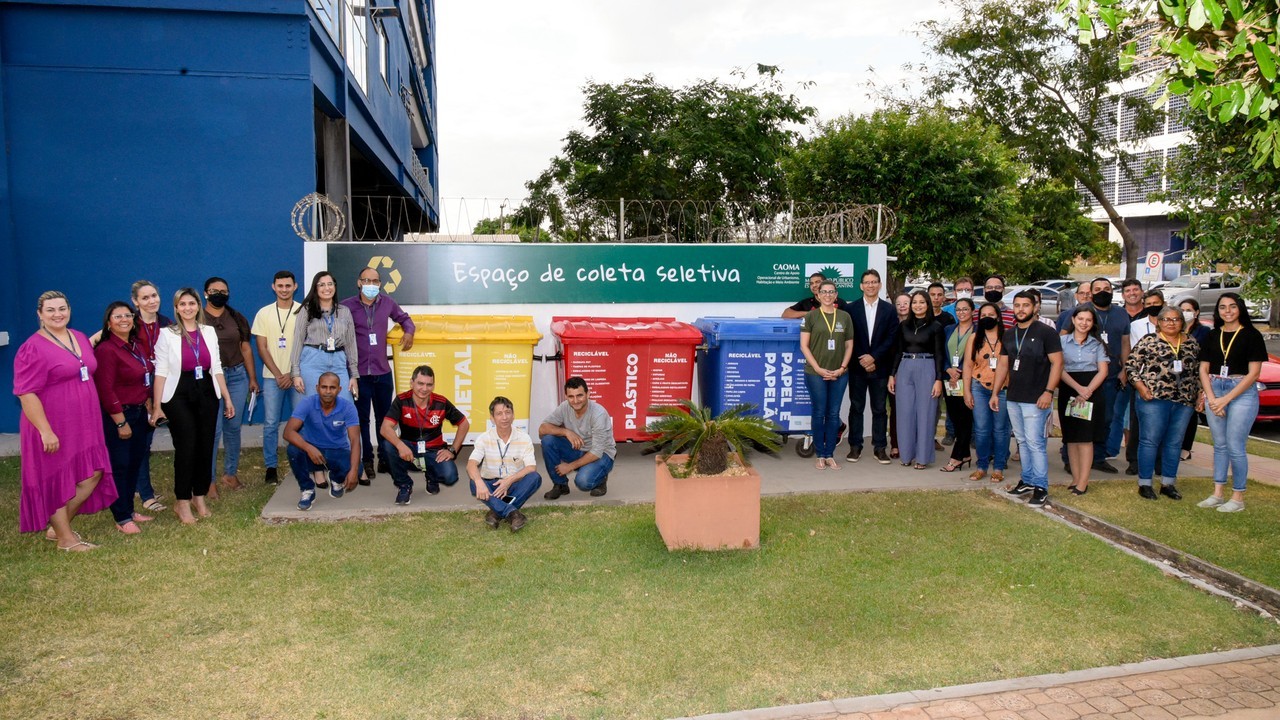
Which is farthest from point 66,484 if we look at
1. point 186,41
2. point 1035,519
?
point 1035,519

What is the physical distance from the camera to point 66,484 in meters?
5.36

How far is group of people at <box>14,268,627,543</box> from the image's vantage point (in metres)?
5.34

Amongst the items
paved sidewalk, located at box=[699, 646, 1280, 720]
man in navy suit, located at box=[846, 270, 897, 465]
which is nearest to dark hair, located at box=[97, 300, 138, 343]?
paved sidewalk, located at box=[699, 646, 1280, 720]

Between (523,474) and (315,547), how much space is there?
141cm

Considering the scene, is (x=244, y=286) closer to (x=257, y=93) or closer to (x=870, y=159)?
(x=257, y=93)

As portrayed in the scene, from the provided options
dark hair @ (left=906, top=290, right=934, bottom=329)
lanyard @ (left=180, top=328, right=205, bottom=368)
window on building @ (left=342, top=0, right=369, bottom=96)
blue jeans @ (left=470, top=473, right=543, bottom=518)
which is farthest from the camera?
window on building @ (left=342, top=0, right=369, bottom=96)

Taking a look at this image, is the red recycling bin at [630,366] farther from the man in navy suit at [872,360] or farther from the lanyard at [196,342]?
the lanyard at [196,342]

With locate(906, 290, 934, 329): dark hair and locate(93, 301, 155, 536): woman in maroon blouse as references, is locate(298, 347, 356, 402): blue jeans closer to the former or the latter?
locate(93, 301, 155, 536): woman in maroon blouse

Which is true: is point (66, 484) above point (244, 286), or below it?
below

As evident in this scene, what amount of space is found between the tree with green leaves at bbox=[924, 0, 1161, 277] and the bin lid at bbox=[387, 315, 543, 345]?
17932mm

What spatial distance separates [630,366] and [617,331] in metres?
0.34

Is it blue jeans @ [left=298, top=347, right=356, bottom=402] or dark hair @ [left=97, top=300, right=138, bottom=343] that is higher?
dark hair @ [left=97, top=300, right=138, bottom=343]

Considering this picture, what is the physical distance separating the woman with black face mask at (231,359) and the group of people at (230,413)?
1 centimetres

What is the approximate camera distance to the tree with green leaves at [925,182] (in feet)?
46.3
